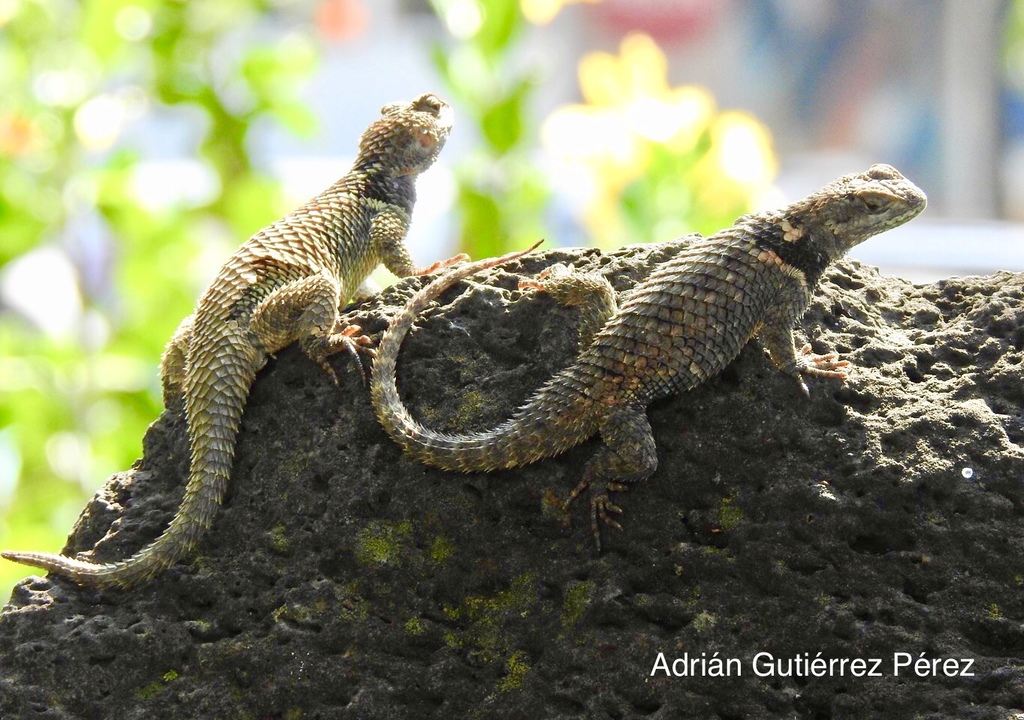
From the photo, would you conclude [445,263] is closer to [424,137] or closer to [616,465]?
[424,137]

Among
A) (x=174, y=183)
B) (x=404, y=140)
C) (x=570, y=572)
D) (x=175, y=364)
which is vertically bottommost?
(x=570, y=572)

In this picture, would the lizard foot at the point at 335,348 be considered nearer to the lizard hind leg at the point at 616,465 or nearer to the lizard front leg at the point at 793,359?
the lizard hind leg at the point at 616,465

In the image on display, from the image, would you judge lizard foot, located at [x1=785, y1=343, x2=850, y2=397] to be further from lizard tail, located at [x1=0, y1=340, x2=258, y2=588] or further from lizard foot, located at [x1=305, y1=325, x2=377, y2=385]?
lizard tail, located at [x1=0, y1=340, x2=258, y2=588]

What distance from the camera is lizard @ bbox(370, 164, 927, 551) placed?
232cm

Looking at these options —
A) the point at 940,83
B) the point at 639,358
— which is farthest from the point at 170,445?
the point at 940,83

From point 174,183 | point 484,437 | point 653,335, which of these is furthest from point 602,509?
point 174,183

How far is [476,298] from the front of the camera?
99.8 inches

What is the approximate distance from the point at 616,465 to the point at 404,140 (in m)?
1.23

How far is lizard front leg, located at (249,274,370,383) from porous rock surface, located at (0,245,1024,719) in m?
0.06

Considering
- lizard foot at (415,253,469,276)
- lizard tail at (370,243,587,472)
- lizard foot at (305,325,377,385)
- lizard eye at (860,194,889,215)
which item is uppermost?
lizard eye at (860,194,889,215)

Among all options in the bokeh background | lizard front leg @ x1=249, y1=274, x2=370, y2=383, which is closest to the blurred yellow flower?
the bokeh background

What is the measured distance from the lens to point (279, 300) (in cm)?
Answer: 251

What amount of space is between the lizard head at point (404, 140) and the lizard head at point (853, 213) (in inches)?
40.6

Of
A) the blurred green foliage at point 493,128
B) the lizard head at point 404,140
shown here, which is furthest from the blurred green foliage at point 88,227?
the lizard head at point 404,140
